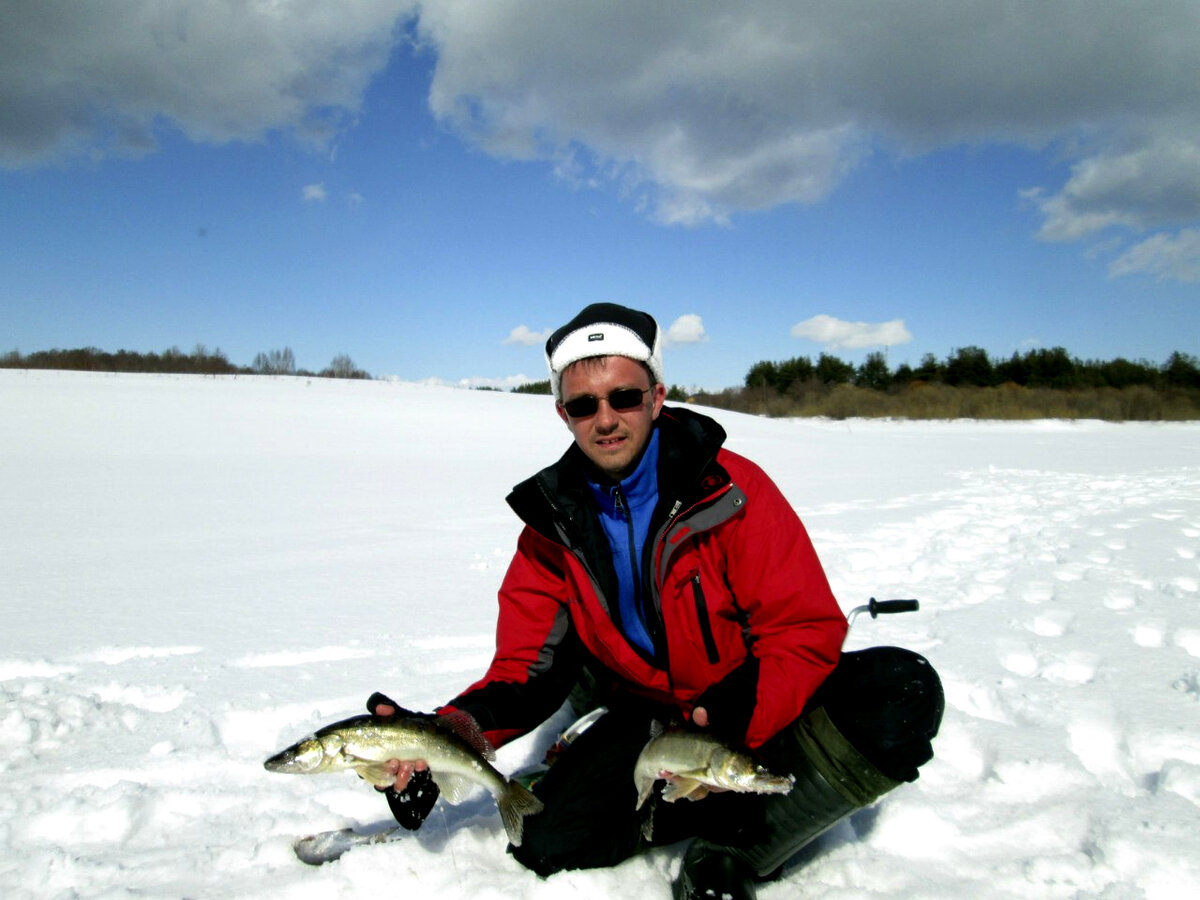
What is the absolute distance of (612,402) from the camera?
2391 millimetres

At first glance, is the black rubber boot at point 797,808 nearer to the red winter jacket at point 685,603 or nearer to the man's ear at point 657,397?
the red winter jacket at point 685,603

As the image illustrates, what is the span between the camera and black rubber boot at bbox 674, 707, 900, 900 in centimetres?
203

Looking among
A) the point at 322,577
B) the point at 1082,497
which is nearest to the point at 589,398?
the point at 322,577

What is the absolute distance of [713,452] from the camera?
225 centimetres

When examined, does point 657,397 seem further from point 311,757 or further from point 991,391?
point 991,391

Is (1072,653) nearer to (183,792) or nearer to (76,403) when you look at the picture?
(183,792)

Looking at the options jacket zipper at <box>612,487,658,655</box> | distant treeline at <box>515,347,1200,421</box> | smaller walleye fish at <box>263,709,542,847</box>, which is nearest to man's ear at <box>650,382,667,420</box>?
jacket zipper at <box>612,487,658,655</box>

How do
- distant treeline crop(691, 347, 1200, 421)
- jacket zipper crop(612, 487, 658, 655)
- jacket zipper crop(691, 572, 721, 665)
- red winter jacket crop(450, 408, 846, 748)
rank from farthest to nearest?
distant treeline crop(691, 347, 1200, 421) < jacket zipper crop(612, 487, 658, 655) < jacket zipper crop(691, 572, 721, 665) < red winter jacket crop(450, 408, 846, 748)

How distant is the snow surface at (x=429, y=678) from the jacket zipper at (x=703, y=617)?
28.2 inches

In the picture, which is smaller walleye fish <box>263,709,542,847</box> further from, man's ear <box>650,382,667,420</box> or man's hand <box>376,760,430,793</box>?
man's ear <box>650,382,667,420</box>

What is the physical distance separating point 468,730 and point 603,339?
133cm

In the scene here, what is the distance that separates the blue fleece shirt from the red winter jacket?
4 centimetres

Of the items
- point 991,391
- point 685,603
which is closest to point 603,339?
point 685,603

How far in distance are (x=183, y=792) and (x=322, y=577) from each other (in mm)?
3291
